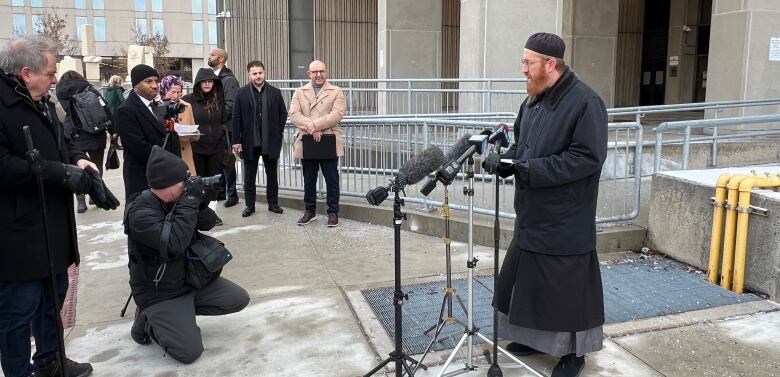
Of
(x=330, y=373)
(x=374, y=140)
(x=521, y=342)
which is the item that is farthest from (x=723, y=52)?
(x=330, y=373)

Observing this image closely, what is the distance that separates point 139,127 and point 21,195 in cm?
176

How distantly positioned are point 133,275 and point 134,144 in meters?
1.31

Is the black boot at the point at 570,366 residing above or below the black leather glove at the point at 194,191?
below

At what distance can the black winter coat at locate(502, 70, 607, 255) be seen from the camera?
10.7 ft

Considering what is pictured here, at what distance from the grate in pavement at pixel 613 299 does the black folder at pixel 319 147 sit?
2.24m

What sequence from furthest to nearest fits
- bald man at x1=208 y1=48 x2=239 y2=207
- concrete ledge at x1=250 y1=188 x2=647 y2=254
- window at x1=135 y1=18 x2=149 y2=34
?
window at x1=135 y1=18 x2=149 y2=34 → bald man at x1=208 y1=48 x2=239 y2=207 → concrete ledge at x1=250 y1=188 x2=647 y2=254

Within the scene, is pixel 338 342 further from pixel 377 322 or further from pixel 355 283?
pixel 355 283

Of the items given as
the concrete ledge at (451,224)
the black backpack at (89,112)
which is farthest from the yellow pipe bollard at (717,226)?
the black backpack at (89,112)

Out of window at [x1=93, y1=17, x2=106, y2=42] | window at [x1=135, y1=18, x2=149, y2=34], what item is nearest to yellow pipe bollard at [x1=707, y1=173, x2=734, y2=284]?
window at [x1=135, y1=18, x2=149, y2=34]

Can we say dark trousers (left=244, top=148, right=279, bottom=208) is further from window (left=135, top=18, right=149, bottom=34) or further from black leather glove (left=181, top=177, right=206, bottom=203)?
window (left=135, top=18, right=149, bottom=34)

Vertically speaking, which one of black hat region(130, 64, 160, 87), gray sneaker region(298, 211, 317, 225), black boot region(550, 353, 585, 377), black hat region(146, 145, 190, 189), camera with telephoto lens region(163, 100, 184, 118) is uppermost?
black hat region(130, 64, 160, 87)

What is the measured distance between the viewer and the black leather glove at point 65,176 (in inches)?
125

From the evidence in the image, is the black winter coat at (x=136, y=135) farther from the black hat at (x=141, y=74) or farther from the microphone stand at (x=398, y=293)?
the microphone stand at (x=398, y=293)

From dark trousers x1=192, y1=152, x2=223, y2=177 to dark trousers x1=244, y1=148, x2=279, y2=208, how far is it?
0.46 meters
